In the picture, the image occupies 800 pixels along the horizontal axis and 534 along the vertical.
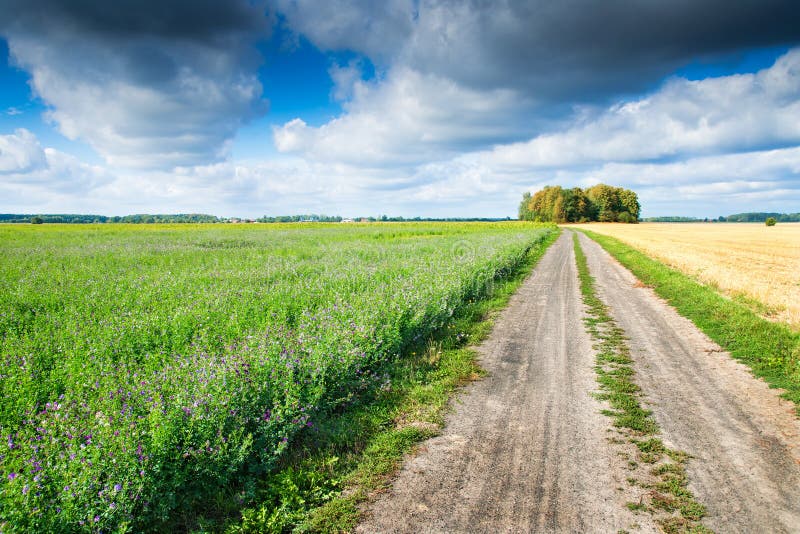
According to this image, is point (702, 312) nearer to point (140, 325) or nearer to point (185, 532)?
point (185, 532)

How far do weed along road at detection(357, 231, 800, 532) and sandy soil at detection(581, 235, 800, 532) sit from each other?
0.06 ft

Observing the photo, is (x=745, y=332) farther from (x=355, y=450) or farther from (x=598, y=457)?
(x=355, y=450)

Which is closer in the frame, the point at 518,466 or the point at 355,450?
the point at 518,466

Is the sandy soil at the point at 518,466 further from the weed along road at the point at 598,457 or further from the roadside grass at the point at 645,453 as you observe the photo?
the roadside grass at the point at 645,453

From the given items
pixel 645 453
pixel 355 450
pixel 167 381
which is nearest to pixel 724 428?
pixel 645 453

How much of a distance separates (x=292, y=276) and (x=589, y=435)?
12.3 m

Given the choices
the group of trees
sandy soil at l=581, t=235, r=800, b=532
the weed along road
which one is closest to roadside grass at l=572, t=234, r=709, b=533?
the weed along road

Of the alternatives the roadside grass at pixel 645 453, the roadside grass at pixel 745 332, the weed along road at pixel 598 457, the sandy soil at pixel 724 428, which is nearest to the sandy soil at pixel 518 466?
the weed along road at pixel 598 457

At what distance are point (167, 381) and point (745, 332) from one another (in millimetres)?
12958

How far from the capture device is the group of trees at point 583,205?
14525 centimetres

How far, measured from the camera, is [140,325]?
841 centimetres

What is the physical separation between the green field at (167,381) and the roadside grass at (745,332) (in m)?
6.75

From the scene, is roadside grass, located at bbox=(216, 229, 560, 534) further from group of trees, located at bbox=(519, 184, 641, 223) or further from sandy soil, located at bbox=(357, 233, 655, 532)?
group of trees, located at bbox=(519, 184, 641, 223)

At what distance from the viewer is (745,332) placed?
10.3m
